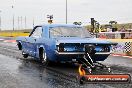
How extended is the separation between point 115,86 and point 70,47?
332 centimetres

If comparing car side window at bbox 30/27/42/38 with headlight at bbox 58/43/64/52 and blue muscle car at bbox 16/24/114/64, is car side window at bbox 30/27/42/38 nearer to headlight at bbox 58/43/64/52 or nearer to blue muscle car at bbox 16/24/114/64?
blue muscle car at bbox 16/24/114/64

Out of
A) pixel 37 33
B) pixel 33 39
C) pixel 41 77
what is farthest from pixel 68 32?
pixel 41 77

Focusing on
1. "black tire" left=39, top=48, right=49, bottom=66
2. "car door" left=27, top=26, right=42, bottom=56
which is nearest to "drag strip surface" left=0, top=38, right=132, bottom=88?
"black tire" left=39, top=48, right=49, bottom=66

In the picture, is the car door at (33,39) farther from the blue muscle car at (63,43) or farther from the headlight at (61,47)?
the headlight at (61,47)

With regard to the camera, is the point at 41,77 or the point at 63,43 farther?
the point at 63,43

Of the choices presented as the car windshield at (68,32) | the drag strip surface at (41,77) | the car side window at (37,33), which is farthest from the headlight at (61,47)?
the car side window at (37,33)

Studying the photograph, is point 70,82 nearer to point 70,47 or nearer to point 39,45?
point 70,47

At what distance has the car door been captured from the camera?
14030 mm

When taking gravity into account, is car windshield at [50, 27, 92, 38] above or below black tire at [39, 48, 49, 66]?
above

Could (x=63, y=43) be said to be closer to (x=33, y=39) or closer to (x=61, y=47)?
(x=61, y=47)

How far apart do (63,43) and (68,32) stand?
5.08 feet

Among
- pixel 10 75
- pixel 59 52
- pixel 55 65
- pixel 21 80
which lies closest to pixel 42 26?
pixel 55 65

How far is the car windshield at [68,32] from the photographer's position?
43.0ft

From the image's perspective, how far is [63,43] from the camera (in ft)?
38.6
